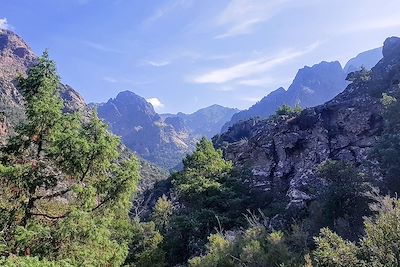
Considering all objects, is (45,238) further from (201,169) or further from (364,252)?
(201,169)

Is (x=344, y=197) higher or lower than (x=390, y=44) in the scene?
lower

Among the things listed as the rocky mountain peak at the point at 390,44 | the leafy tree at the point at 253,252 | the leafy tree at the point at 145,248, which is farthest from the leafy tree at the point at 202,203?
the rocky mountain peak at the point at 390,44

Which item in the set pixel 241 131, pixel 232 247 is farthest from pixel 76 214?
pixel 241 131

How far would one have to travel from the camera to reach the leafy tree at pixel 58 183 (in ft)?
35.5

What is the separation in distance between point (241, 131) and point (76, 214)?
281ft

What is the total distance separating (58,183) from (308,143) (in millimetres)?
30959

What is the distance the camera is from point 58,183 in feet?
39.3

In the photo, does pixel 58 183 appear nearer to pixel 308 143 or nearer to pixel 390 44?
pixel 308 143

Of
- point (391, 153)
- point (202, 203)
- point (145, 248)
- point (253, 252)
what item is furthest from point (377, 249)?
point (202, 203)

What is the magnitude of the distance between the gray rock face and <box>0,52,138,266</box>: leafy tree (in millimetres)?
20220

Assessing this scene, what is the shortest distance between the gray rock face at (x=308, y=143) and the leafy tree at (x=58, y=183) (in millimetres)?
20220

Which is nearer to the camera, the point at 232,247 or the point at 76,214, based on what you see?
the point at 76,214

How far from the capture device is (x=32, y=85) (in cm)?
1277

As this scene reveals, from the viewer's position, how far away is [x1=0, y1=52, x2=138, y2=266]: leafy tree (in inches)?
426
